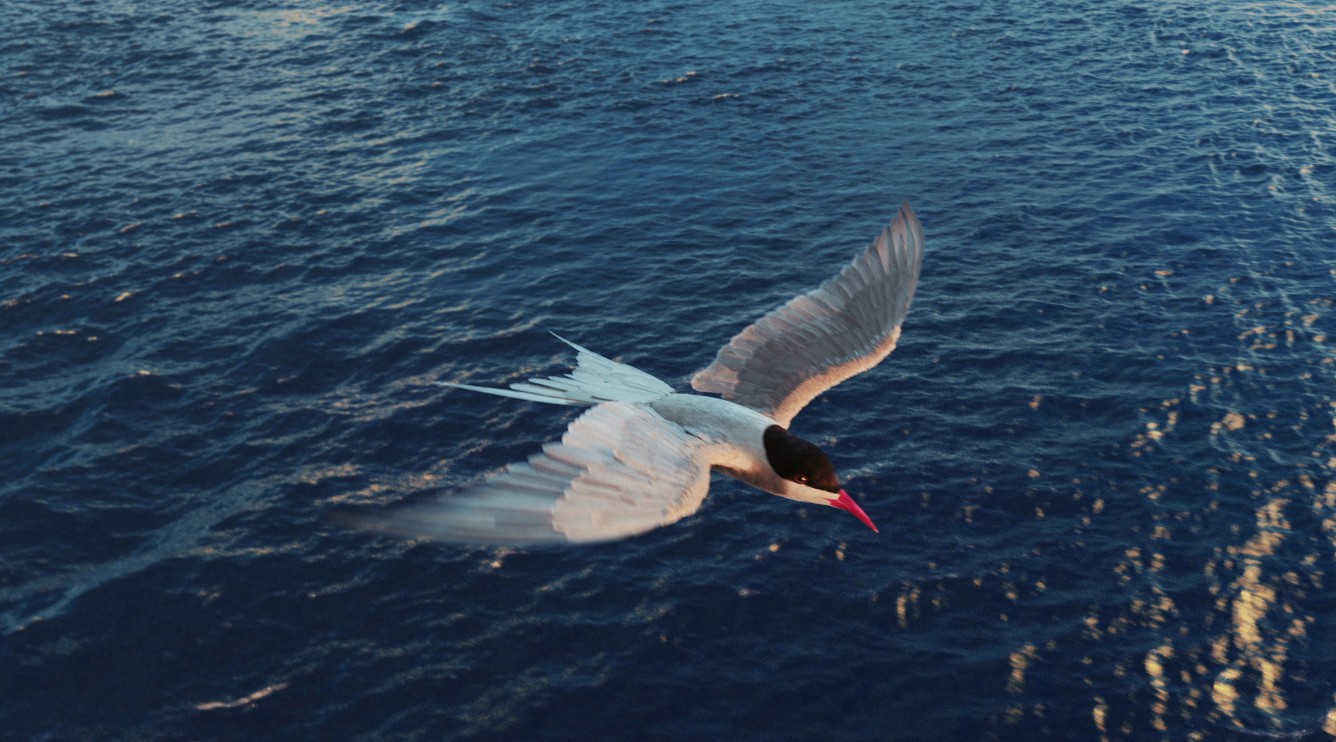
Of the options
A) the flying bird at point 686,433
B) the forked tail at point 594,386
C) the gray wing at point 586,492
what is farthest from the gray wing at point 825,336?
the gray wing at point 586,492

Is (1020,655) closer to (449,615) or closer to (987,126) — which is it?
(449,615)

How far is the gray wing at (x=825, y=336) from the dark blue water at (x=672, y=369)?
7686 mm

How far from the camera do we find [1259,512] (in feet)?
93.7

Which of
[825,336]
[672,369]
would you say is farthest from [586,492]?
[672,369]

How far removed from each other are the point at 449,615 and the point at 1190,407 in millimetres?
21799

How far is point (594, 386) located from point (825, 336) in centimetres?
487

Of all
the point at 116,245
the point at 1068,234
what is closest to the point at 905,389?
the point at 1068,234

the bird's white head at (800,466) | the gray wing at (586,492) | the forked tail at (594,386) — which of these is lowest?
the bird's white head at (800,466)

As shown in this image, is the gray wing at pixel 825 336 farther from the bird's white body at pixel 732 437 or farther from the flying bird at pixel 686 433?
the bird's white body at pixel 732 437

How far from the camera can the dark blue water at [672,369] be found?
2453 centimetres

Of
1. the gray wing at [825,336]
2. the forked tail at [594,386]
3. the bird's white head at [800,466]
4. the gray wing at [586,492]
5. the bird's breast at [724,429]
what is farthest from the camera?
the gray wing at [825,336]

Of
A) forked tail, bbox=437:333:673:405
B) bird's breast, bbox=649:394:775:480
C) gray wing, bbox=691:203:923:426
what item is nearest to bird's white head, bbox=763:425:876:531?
bird's breast, bbox=649:394:775:480

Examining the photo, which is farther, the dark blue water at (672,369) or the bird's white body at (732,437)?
the dark blue water at (672,369)

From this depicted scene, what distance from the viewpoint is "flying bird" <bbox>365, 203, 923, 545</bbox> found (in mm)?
13047
